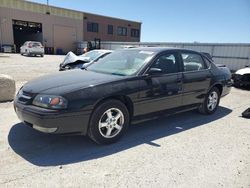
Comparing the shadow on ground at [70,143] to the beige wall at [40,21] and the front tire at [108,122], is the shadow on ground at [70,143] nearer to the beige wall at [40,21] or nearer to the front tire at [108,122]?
the front tire at [108,122]

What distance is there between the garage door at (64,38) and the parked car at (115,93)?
1305 inches

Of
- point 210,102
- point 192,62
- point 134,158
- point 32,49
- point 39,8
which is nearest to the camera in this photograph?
point 134,158

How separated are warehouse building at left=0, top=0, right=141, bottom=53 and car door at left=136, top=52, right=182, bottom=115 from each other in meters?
26.7

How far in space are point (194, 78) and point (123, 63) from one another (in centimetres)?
167

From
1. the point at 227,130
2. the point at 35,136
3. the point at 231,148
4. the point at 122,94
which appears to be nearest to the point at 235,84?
the point at 227,130

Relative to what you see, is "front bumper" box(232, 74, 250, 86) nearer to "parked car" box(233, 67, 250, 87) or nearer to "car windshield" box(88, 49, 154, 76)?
"parked car" box(233, 67, 250, 87)

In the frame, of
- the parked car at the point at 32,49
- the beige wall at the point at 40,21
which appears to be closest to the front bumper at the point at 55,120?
the parked car at the point at 32,49

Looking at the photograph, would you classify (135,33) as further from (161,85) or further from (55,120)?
(55,120)

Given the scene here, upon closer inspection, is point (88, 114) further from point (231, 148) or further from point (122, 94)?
point (231, 148)

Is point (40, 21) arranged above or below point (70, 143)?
above

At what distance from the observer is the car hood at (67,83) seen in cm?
343

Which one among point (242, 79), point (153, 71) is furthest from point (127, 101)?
point (242, 79)

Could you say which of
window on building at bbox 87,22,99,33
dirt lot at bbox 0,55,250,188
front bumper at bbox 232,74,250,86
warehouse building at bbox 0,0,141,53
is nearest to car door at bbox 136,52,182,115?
dirt lot at bbox 0,55,250,188

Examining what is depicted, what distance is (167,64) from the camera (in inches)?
182
